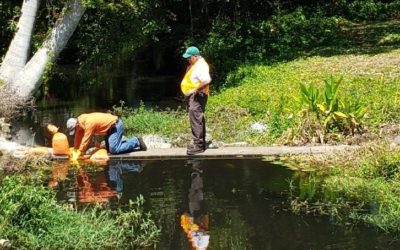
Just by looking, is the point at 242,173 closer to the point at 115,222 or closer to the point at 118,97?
the point at 115,222

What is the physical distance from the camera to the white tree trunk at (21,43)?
15148 mm

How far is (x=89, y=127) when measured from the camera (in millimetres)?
10859

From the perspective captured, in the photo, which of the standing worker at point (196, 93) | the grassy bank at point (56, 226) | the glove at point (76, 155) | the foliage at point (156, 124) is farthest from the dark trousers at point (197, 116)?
the grassy bank at point (56, 226)

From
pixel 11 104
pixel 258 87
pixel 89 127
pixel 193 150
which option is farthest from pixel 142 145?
pixel 258 87

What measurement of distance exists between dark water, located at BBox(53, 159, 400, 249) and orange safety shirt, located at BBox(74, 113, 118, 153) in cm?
57

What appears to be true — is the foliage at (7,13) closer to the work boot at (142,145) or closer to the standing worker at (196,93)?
the work boot at (142,145)

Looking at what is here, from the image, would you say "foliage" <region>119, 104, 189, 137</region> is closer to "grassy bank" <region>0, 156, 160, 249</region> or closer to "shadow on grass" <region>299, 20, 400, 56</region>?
"grassy bank" <region>0, 156, 160, 249</region>

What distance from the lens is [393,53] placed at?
18.4m

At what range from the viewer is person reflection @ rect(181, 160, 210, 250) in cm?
706

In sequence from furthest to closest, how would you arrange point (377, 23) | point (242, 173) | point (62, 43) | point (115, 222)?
point (377, 23) < point (62, 43) < point (242, 173) < point (115, 222)

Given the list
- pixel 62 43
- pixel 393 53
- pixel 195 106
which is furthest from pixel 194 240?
pixel 393 53

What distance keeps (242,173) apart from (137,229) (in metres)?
2.97

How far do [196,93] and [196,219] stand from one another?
3.74m

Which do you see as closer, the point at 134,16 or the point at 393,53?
the point at 134,16
